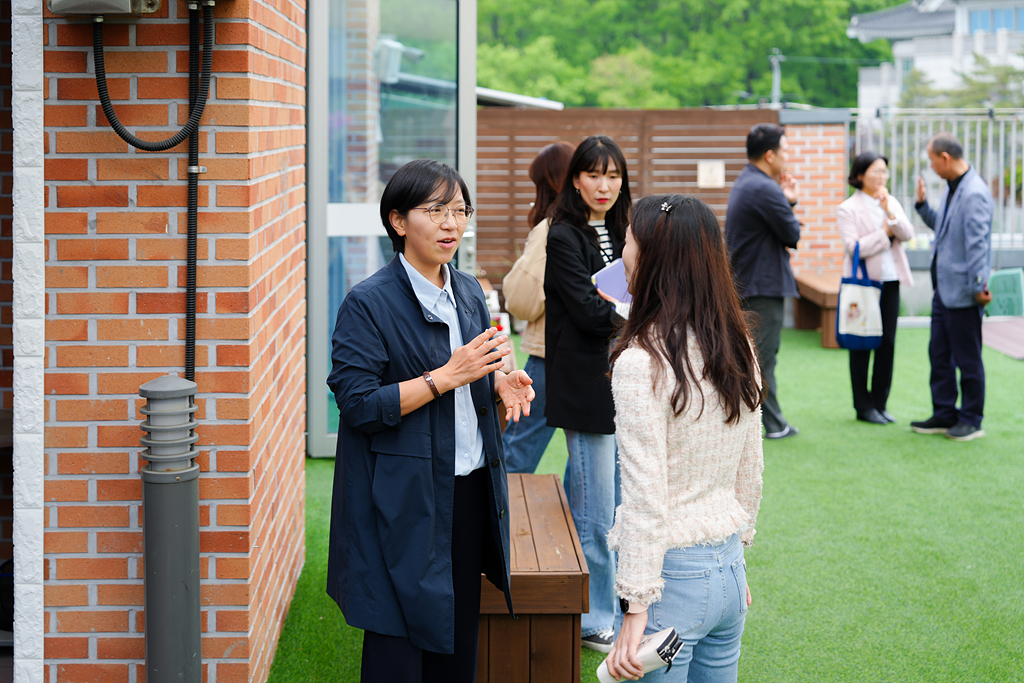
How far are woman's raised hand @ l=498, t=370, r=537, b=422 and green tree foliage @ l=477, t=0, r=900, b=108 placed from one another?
35.1m

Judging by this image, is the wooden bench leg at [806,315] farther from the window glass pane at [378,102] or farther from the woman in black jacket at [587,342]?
the woman in black jacket at [587,342]

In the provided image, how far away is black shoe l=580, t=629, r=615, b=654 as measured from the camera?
3789 millimetres

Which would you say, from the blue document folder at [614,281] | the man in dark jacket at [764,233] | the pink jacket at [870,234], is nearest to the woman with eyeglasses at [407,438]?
the blue document folder at [614,281]

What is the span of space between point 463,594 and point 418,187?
1080 mm

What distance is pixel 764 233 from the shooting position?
6598 mm

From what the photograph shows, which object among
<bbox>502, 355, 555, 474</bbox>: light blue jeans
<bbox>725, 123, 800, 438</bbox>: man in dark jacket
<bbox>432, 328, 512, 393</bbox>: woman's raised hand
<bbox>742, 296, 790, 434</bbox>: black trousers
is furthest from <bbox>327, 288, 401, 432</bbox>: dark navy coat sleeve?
<bbox>742, 296, 790, 434</bbox>: black trousers

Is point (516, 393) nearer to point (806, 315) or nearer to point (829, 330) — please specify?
point (829, 330)

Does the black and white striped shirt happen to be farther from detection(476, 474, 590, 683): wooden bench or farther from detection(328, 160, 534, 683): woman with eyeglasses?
detection(328, 160, 534, 683): woman with eyeglasses

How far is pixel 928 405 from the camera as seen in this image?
25.8 feet

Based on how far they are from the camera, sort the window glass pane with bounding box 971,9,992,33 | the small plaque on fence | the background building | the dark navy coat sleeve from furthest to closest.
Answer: the window glass pane with bounding box 971,9,992,33 < the background building < the small plaque on fence < the dark navy coat sleeve

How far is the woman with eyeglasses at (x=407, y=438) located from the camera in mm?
2438

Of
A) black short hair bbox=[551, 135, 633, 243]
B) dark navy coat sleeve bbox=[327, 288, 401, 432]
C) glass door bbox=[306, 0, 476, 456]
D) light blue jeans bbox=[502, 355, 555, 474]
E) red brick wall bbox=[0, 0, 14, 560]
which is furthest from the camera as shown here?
glass door bbox=[306, 0, 476, 456]

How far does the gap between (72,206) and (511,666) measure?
193 cm

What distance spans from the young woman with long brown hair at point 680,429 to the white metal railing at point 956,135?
10.4 metres
